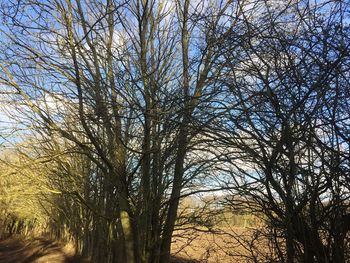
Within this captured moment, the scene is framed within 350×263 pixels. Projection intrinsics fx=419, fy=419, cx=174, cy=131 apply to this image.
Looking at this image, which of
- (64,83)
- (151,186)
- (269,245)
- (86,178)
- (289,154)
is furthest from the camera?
(86,178)

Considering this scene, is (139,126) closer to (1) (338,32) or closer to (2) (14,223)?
(1) (338,32)

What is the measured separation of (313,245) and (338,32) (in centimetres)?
212

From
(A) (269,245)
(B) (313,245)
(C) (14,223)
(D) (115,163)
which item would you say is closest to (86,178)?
(D) (115,163)

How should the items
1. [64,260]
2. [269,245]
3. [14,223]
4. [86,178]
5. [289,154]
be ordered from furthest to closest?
[14,223]
[64,260]
[86,178]
[269,245]
[289,154]

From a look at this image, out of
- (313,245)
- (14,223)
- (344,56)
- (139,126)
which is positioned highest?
(14,223)

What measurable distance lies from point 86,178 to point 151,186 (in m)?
4.81

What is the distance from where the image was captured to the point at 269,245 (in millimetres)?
4910

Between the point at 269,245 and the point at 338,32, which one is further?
the point at 269,245

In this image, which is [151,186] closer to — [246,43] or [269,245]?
[269,245]

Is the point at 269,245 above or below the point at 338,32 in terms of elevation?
below

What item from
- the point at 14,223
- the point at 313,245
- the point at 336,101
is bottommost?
the point at 313,245

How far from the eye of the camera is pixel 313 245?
165 inches

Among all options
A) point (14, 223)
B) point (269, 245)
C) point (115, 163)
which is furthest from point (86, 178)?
point (14, 223)

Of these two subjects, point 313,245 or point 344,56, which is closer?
point 344,56
